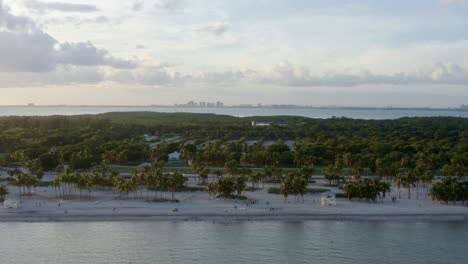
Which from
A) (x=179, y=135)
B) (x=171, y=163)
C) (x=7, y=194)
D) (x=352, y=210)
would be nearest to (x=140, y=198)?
(x=7, y=194)

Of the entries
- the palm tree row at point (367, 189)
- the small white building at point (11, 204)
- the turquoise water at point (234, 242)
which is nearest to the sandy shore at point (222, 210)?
the small white building at point (11, 204)

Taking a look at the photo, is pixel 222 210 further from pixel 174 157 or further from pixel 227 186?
pixel 174 157

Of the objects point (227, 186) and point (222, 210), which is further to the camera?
point (227, 186)

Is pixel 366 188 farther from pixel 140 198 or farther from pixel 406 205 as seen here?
pixel 140 198

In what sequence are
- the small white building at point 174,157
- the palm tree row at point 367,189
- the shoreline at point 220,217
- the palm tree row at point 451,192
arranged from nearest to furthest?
the shoreline at point 220,217
the palm tree row at point 451,192
the palm tree row at point 367,189
the small white building at point 174,157

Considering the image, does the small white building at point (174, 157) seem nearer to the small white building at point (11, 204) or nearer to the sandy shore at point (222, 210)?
the sandy shore at point (222, 210)

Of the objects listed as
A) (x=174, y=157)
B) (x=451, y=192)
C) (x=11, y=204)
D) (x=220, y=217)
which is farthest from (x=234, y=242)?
(x=174, y=157)
